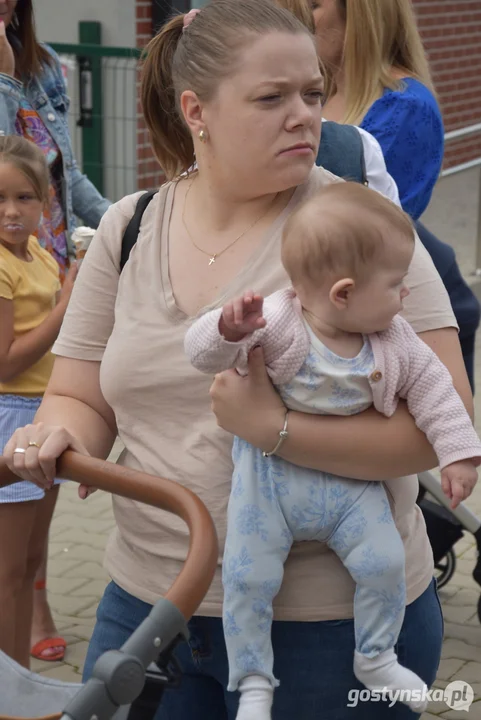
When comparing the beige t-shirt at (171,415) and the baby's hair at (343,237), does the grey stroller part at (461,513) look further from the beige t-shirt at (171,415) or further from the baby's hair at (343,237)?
the baby's hair at (343,237)

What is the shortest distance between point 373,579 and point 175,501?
401 mm

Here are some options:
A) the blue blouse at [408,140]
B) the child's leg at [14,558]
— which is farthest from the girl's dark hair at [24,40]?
the child's leg at [14,558]

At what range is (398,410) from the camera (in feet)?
6.84

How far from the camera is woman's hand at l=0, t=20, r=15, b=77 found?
14.1ft

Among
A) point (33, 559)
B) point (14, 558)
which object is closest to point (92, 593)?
point (33, 559)

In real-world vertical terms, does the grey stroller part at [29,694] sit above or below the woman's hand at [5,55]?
below

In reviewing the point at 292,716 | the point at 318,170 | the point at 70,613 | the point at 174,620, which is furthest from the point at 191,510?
the point at 70,613

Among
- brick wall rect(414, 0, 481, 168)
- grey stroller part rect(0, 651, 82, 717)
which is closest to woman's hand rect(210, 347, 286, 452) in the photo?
grey stroller part rect(0, 651, 82, 717)

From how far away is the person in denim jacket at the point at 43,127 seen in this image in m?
4.45

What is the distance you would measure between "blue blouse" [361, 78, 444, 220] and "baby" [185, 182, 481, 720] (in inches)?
59.7

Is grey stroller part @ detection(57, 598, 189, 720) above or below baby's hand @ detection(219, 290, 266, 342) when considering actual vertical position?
below

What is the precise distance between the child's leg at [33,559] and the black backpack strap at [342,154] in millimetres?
Answer: 1822

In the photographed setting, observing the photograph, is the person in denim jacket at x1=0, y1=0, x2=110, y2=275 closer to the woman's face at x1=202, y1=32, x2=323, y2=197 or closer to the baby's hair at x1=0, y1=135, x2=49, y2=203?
the baby's hair at x1=0, y1=135, x2=49, y2=203

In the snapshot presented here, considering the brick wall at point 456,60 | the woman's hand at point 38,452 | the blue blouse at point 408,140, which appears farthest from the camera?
the brick wall at point 456,60
